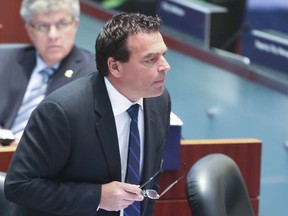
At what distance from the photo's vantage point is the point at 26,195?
2.72m

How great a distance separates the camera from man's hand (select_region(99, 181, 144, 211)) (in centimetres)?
273

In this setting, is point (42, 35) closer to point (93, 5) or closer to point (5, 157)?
point (5, 157)

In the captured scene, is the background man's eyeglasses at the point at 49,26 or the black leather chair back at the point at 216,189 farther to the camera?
the background man's eyeglasses at the point at 49,26

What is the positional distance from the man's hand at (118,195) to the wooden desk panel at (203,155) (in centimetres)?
86

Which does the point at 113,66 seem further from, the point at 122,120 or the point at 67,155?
the point at 67,155

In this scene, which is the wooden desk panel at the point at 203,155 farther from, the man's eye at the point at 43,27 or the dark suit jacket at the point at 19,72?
the man's eye at the point at 43,27

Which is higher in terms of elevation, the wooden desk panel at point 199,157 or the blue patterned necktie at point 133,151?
the blue patterned necktie at point 133,151

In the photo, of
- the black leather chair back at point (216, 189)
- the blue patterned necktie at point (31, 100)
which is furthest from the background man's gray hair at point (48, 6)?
the black leather chair back at point (216, 189)

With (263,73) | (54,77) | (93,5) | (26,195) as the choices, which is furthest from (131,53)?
→ (93,5)

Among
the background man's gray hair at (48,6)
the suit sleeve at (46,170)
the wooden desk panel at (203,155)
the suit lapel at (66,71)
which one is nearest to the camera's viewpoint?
the suit sleeve at (46,170)

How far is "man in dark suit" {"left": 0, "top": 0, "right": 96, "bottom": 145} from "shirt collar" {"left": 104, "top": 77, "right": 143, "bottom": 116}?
1267 mm

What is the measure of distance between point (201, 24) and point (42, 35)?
218 centimetres

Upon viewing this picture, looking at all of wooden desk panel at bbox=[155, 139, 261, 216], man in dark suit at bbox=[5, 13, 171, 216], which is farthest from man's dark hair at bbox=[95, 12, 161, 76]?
wooden desk panel at bbox=[155, 139, 261, 216]

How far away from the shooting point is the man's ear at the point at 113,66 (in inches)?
109
